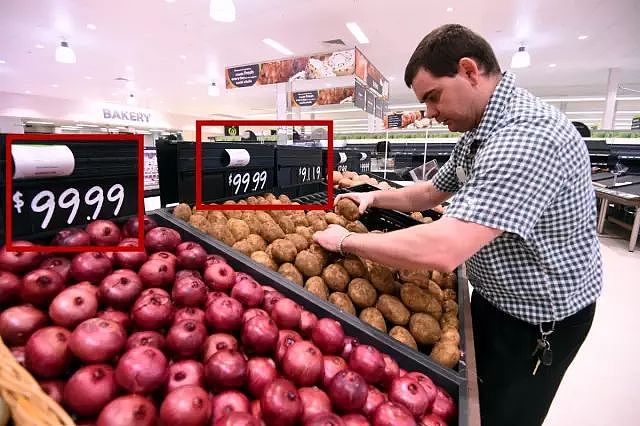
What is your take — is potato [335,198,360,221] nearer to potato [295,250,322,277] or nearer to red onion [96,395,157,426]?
potato [295,250,322,277]

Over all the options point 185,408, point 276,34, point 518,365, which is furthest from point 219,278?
point 276,34

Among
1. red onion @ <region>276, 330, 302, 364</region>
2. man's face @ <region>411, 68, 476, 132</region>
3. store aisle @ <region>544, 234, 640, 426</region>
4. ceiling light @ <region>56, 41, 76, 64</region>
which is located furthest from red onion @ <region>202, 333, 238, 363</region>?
ceiling light @ <region>56, 41, 76, 64</region>

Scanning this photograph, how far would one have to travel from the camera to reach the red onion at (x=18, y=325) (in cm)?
78

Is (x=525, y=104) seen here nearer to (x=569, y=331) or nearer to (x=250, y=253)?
(x=569, y=331)

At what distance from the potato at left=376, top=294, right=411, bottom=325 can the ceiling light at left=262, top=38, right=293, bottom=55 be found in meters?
8.57

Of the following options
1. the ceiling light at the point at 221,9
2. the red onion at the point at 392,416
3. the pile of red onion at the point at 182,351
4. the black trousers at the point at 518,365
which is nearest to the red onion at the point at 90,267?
the pile of red onion at the point at 182,351

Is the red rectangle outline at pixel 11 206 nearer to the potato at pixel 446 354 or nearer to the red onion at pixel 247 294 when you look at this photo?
the red onion at pixel 247 294

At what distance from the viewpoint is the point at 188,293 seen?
94cm

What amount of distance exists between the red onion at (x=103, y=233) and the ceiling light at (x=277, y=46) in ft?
27.6

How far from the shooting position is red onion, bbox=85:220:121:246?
3.61ft

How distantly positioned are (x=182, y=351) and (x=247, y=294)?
0.25 metres

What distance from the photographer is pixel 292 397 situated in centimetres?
70

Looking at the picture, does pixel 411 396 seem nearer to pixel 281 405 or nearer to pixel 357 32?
pixel 281 405

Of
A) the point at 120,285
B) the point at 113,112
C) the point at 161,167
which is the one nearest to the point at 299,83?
the point at 113,112
